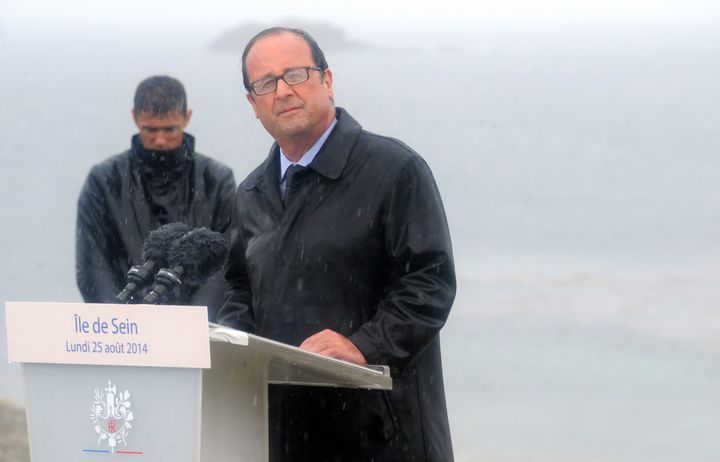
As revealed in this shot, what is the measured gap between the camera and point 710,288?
7453 mm

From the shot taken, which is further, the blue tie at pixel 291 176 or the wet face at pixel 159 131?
the wet face at pixel 159 131

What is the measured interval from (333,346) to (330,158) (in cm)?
50

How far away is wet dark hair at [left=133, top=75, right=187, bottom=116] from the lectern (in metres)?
2.49

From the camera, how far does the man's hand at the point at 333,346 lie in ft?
8.90

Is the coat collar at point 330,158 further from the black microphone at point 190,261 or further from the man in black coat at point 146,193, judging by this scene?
the man in black coat at point 146,193

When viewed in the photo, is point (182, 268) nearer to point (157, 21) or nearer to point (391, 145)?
point (391, 145)

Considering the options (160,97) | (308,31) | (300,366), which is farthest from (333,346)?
(308,31)

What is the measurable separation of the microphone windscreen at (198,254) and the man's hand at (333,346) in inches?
11.2

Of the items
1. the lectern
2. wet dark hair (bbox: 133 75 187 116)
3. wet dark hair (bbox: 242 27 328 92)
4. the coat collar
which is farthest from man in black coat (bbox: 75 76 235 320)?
the lectern

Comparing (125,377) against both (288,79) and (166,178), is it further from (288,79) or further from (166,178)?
(166,178)

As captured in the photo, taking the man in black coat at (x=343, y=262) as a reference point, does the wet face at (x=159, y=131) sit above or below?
above

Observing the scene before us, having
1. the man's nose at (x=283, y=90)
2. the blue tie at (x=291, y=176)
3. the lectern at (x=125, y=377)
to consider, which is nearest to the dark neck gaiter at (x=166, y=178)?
the blue tie at (x=291, y=176)

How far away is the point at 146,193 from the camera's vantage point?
15.6 ft

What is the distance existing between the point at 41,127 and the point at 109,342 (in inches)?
251
